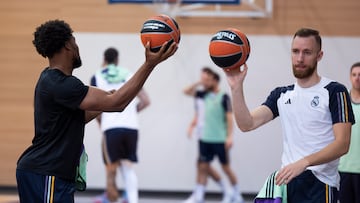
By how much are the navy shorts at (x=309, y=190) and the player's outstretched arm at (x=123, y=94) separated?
128cm

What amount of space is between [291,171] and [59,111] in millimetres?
1522

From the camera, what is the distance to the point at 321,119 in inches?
186

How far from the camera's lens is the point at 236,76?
4824 mm

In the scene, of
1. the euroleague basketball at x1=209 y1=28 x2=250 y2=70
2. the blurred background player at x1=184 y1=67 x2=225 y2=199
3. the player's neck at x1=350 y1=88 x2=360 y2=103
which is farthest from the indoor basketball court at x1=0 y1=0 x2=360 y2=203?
the euroleague basketball at x1=209 y1=28 x2=250 y2=70

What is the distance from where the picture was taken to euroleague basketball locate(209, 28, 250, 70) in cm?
484

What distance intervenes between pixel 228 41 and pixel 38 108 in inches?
55.8

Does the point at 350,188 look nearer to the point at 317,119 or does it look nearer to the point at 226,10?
the point at 317,119

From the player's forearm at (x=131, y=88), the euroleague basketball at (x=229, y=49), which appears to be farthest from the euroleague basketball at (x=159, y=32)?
the euroleague basketball at (x=229, y=49)

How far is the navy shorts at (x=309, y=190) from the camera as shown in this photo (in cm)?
471

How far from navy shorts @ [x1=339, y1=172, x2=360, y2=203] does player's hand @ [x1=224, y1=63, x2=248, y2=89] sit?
2.64 m

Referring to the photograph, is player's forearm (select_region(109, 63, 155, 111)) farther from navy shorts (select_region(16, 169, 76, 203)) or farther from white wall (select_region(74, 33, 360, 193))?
white wall (select_region(74, 33, 360, 193))

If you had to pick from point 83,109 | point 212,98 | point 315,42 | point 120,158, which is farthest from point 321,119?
point 212,98

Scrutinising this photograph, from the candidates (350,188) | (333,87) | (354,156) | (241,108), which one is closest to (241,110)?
(241,108)

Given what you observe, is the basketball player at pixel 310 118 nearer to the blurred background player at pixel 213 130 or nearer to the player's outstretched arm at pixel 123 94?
the player's outstretched arm at pixel 123 94
